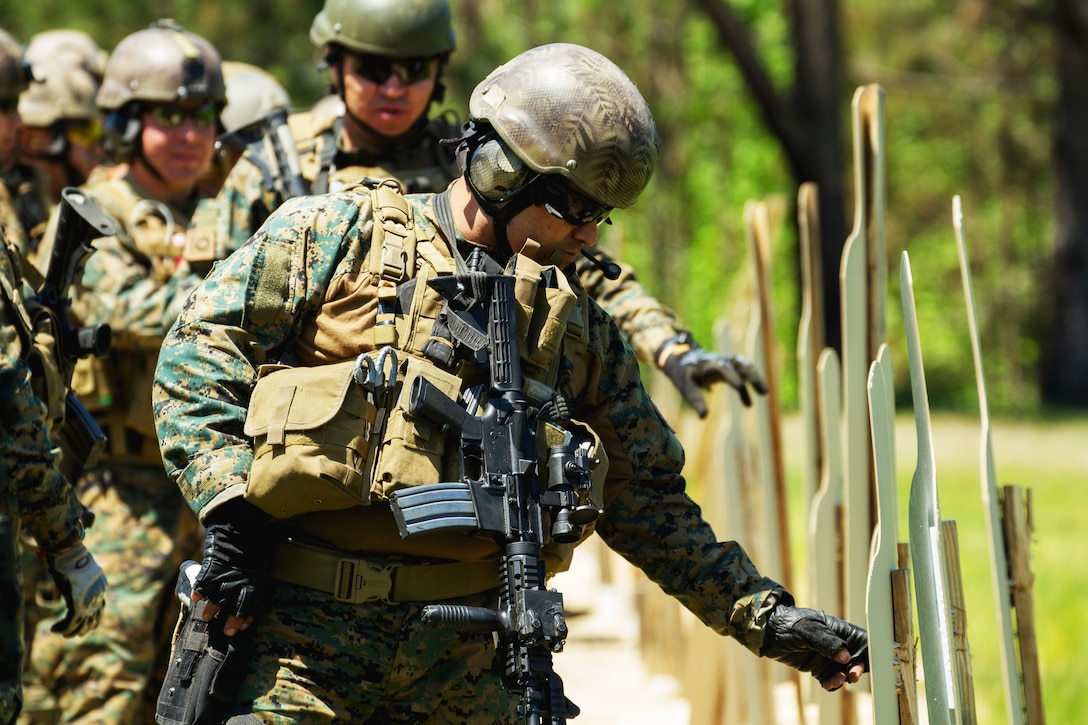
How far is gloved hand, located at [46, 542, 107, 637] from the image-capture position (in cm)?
356

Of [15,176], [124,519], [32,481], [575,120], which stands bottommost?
[32,481]

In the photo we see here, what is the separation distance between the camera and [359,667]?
287cm

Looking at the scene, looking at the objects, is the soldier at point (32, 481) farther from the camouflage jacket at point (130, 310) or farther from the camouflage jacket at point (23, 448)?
the camouflage jacket at point (130, 310)

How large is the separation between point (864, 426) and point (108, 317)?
2253 mm

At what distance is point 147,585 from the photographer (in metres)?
4.53

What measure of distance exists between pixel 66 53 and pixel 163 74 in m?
1.43

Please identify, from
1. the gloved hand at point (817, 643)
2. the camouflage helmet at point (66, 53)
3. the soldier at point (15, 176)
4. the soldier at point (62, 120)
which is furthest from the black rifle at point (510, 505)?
the camouflage helmet at point (66, 53)

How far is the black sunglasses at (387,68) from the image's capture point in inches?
183

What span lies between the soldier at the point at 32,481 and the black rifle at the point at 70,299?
17 centimetres

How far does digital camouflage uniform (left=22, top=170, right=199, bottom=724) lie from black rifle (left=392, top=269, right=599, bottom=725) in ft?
6.24

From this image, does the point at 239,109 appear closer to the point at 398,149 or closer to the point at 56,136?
the point at 56,136

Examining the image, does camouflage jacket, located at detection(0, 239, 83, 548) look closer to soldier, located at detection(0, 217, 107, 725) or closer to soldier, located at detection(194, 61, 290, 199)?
soldier, located at detection(0, 217, 107, 725)

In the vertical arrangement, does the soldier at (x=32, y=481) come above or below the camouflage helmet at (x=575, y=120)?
below

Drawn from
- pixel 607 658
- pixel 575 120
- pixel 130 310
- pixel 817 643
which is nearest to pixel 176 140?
pixel 130 310
